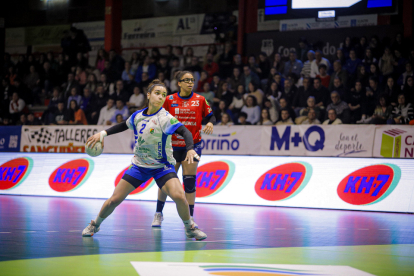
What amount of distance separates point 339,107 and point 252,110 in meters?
2.53

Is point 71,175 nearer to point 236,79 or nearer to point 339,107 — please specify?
point 236,79

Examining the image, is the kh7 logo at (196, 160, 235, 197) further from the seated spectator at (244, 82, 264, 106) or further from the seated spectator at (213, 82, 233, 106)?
the seated spectator at (213, 82, 233, 106)

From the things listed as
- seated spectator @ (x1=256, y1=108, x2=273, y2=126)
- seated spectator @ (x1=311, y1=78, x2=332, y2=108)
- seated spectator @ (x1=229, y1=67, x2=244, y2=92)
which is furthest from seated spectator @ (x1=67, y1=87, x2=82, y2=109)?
seated spectator @ (x1=311, y1=78, x2=332, y2=108)

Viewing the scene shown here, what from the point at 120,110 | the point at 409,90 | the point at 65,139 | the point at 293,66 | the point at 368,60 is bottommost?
the point at 65,139

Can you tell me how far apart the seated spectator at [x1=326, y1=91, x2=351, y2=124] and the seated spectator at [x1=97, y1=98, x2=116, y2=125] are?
7.13 m

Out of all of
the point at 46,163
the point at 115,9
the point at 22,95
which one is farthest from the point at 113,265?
the point at 115,9

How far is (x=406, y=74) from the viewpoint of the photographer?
1449 centimetres

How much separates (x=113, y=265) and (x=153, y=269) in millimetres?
377

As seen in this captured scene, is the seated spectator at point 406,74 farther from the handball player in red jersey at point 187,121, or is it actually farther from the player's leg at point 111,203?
the player's leg at point 111,203

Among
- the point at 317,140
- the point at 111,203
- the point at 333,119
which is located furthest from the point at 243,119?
the point at 111,203

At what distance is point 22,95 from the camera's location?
67.1 ft

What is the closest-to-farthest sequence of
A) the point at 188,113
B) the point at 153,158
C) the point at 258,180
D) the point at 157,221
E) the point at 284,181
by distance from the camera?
the point at 153,158
the point at 157,221
the point at 188,113
the point at 284,181
the point at 258,180

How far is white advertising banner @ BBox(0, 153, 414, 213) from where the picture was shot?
10688mm

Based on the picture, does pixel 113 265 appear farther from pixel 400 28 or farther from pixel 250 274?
pixel 400 28
